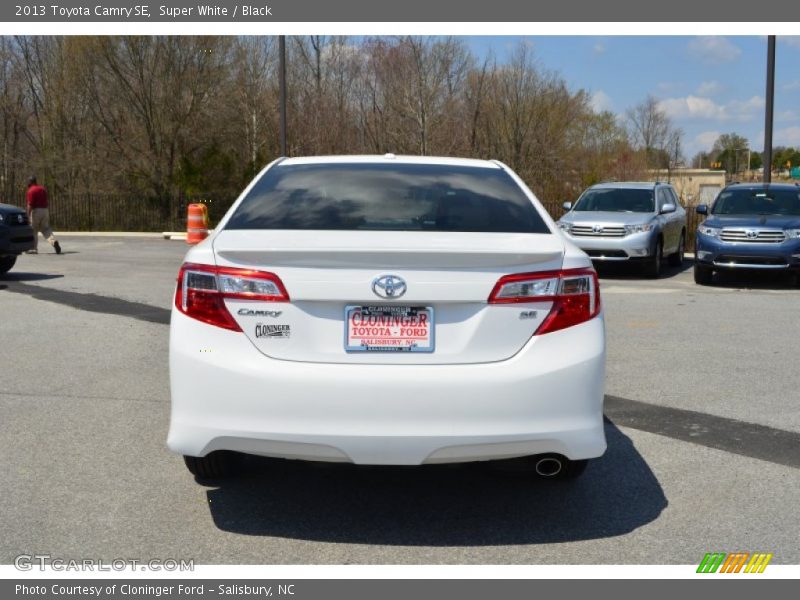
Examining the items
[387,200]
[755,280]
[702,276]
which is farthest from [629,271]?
[387,200]

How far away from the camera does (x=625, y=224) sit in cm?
1742

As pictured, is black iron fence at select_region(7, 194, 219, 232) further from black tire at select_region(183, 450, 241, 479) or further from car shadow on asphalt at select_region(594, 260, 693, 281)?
black tire at select_region(183, 450, 241, 479)

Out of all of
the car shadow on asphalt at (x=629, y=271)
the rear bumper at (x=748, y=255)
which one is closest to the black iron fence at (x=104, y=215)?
the car shadow on asphalt at (x=629, y=271)

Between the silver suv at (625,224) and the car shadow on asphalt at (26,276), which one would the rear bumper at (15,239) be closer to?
the car shadow on asphalt at (26,276)

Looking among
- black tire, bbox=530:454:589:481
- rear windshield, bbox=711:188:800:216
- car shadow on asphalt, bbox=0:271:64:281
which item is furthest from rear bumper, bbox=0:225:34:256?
black tire, bbox=530:454:589:481

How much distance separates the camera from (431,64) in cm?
4056

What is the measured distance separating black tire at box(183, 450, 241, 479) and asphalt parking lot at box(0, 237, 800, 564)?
8cm

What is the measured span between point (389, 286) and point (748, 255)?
13234 mm

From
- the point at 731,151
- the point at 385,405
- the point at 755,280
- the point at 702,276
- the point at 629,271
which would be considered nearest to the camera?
the point at 385,405

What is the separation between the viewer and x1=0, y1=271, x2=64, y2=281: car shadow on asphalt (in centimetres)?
1638

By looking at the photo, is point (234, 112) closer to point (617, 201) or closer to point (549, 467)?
point (617, 201)

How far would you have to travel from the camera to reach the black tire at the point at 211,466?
4.83m
